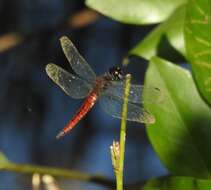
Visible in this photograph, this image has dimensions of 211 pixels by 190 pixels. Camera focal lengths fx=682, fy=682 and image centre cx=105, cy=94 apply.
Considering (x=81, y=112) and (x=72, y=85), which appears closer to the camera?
(x=81, y=112)

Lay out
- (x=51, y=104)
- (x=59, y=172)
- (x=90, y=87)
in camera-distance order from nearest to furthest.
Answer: (x=59, y=172)
(x=90, y=87)
(x=51, y=104)

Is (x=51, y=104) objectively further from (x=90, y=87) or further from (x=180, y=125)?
(x=180, y=125)

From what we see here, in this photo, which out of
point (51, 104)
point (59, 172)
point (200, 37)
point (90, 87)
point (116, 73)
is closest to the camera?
Result: point (200, 37)

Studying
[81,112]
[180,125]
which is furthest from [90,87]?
[180,125]

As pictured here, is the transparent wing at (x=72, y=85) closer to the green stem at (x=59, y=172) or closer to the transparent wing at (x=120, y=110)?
the transparent wing at (x=120, y=110)

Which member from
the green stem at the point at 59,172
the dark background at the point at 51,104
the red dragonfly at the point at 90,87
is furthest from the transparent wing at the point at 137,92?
the dark background at the point at 51,104

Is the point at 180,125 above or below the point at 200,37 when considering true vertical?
below

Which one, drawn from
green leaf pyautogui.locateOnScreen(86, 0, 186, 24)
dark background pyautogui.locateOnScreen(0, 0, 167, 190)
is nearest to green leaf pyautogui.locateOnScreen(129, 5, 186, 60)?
green leaf pyautogui.locateOnScreen(86, 0, 186, 24)
